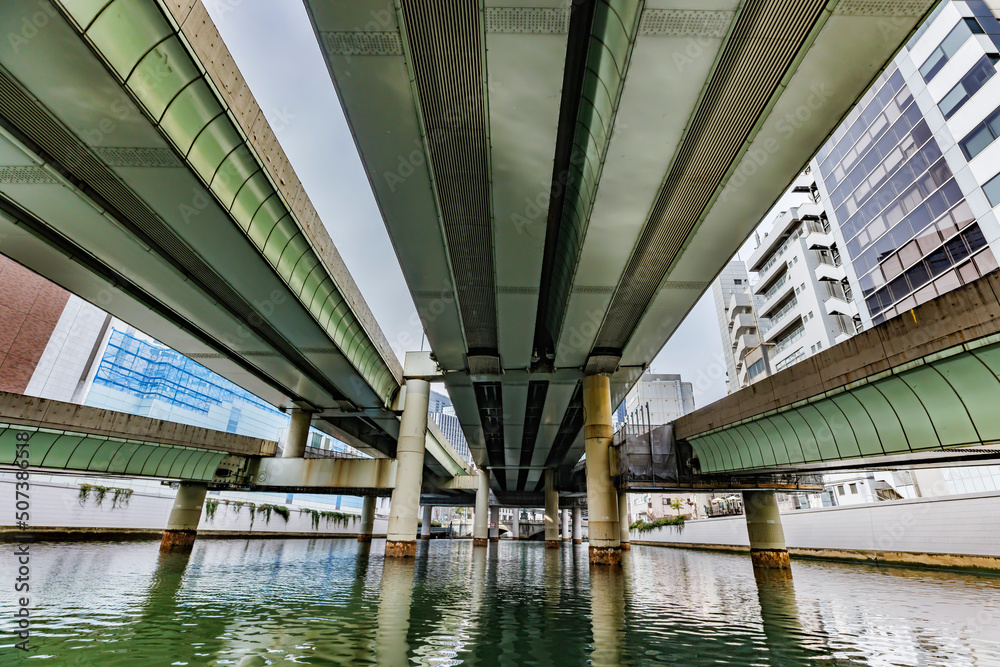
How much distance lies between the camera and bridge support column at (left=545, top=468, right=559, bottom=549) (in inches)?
1977

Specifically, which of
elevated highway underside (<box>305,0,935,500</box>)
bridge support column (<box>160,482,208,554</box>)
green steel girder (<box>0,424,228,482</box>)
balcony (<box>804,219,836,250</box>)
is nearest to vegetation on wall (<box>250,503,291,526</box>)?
bridge support column (<box>160,482,208,554</box>)

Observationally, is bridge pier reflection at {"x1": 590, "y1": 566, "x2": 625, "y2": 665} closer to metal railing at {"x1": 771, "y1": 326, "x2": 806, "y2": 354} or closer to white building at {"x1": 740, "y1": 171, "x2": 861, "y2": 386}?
white building at {"x1": 740, "y1": 171, "x2": 861, "y2": 386}

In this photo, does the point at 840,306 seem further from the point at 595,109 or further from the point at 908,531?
the point at 595,109

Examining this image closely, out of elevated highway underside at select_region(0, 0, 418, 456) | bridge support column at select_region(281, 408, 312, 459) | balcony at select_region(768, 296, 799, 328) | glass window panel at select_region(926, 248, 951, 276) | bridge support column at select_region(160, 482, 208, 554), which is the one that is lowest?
bridge support column at select_region(160, 482, 208, 554)

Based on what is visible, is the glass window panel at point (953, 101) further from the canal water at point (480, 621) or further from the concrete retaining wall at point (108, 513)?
the concrete retaining wall at point (108, 513)

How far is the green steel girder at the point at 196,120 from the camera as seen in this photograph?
6.92 metres

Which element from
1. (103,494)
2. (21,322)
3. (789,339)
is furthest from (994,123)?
(21,322)

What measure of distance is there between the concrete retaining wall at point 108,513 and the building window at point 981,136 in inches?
2234

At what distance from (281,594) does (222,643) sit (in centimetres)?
548

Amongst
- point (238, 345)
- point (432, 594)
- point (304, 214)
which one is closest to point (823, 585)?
point (432, 594)

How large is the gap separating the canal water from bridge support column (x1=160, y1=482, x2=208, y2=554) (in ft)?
37.2

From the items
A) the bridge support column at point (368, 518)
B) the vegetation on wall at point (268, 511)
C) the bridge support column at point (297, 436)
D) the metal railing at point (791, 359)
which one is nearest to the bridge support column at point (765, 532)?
the metal railing at point (791, 359)

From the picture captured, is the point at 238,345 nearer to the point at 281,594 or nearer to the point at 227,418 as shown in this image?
the point at 281,594

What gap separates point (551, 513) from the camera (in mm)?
51469
